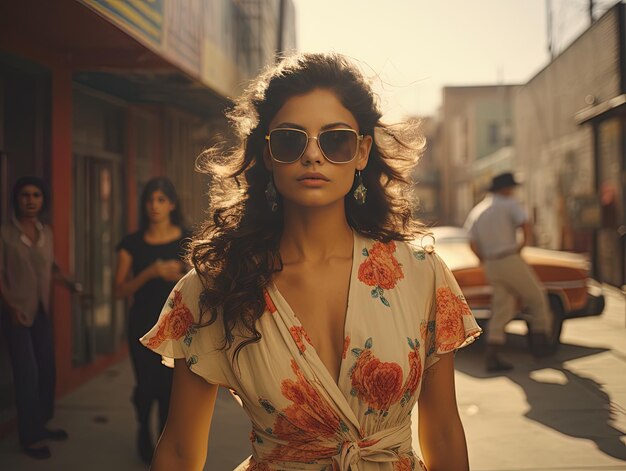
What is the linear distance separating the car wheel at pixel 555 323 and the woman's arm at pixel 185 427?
6782 millimetres

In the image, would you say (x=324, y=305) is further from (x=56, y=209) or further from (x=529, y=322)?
(x=529, y=322)

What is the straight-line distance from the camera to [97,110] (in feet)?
27.2

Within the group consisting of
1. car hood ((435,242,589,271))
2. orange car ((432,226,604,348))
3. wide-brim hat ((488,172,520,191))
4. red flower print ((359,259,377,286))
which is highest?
wide-brim hat ((488,172,520,191))

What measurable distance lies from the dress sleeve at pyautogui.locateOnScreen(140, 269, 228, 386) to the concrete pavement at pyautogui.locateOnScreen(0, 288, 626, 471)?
3.20 metres

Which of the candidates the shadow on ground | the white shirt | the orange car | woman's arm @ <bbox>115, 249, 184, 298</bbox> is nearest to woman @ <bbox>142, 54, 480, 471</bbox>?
woman's arm @ <bbox>115, 249, 184, 298</bbox>

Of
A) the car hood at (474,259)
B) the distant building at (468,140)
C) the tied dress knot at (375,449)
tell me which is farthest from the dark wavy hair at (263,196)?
the distant building at (468,140)

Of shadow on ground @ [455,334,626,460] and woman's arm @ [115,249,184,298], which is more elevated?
woman's arm @ [115,249,184,298]

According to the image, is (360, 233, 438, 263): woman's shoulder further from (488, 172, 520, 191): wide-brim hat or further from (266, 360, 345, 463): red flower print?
(488, 172, 520, 191): wide-brim hat

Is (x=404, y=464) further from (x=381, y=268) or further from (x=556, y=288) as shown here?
(x=556, y=288)

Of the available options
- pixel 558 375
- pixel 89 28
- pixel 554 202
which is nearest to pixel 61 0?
pixel 89 28

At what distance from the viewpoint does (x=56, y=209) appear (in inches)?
265

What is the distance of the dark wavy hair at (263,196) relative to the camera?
190cm

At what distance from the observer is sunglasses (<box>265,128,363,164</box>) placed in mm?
1927

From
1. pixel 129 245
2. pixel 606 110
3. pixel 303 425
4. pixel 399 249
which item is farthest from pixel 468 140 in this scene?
pixel 303 425
